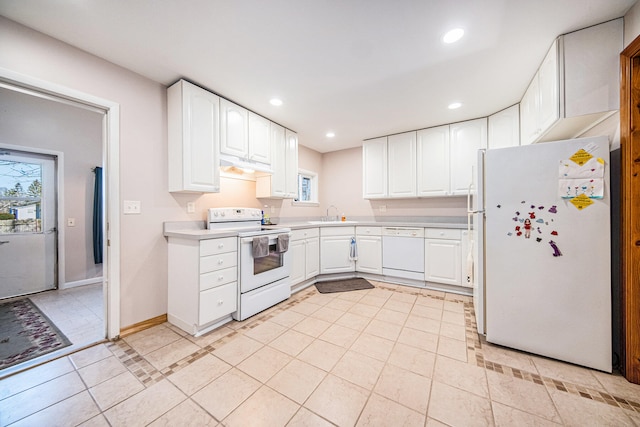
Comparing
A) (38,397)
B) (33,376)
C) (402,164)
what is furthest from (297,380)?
(402,164)

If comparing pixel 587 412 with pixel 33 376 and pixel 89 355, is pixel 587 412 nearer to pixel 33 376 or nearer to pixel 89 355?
pixel 89 355

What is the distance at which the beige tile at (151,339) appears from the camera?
6.28 ft

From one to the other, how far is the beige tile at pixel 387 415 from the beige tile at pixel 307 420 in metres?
0.19

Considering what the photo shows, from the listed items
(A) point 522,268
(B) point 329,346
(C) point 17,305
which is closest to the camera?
(A) point 522,268

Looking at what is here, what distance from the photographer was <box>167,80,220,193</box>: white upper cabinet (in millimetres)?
2281

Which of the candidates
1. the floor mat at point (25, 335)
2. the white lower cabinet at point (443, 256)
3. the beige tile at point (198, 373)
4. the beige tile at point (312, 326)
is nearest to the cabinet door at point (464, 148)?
the white lower cabinet at point (443, 256)

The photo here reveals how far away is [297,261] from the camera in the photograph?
10.6 ft

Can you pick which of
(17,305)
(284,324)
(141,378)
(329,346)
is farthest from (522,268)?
(17,305)

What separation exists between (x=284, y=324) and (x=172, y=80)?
107 inches

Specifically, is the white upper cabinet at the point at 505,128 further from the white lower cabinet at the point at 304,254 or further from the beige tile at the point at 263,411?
the beige tile at the point at 263,411

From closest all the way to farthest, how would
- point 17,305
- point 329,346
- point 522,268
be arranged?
point 522,268 < point 329,346 < point 17,305

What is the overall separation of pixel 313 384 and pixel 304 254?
6.29 ft

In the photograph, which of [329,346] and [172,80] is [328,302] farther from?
[172,80]

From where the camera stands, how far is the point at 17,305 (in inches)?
107
